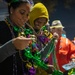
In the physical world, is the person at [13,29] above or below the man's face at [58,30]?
above

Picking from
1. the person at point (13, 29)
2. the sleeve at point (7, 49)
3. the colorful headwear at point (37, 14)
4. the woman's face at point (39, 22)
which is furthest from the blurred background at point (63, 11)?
the sleeve at point (7, 49)

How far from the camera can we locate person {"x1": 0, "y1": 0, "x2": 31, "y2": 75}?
1976mm

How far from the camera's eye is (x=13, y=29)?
6.75ft

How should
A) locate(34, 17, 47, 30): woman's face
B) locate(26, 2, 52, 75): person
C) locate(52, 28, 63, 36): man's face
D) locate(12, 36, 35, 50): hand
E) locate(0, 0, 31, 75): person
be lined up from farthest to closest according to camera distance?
locate(52, 28, 63, 36): man's face < locate(34, 17, 47, 30): woman's face < locate(26, 2, 52, 75): person < locate(0, 0, 31, 75): person < locate(12, 36, 35, 50): hand

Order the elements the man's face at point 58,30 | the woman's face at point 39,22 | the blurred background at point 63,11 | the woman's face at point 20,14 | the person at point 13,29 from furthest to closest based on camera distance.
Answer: the blurred background at point 63,11
the man's face at point 58,30
the woman's face at point 39,22
the woman's face at point 20,14
the person at point 13,29

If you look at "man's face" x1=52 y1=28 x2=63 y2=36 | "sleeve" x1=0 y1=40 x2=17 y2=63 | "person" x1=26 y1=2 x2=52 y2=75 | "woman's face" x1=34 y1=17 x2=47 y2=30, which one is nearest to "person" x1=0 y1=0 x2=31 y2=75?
"sleeve" x1=0 y1=40 x2=17 y2=63

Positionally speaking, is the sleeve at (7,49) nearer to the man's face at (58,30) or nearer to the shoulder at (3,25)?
the shoulder at (3,25)

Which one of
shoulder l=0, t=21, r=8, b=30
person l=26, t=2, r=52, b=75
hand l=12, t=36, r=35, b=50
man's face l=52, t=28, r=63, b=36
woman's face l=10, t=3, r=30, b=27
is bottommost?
man's face l=52, t=28, r=63, b=36

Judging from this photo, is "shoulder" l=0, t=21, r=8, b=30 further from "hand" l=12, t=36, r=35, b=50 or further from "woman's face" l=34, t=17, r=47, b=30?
"woman's face" l=34, t=17, r=47, b=30

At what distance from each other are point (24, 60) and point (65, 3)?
9618mm

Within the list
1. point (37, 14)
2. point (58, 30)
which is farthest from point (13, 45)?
point (58, 30)

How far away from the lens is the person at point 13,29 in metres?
1.98

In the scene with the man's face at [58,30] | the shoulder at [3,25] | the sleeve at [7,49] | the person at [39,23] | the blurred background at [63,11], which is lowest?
the blurred background at [63,11]

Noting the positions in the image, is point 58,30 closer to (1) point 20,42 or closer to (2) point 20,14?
(2) point 20,14
